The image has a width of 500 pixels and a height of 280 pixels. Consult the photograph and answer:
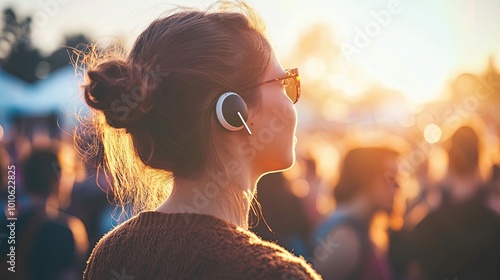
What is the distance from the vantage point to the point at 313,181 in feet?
18.9

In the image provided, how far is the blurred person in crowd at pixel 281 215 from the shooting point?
4012mm

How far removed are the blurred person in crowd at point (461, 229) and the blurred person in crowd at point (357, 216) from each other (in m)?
0.43

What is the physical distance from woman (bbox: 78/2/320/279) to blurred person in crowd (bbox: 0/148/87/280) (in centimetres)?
181

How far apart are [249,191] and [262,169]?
0.25 ft

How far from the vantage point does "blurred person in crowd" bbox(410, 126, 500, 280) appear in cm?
349

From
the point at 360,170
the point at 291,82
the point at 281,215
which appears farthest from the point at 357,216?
the point at 291,82

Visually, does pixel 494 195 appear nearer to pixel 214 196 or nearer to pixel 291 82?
pixel 291 82

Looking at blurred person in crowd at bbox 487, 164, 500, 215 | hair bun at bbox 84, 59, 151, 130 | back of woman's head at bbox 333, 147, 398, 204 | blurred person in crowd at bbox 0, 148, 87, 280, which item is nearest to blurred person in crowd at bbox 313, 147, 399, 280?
back of woman's head at bbox 333, 147, 398, 204

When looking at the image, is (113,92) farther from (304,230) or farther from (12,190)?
(304,230)

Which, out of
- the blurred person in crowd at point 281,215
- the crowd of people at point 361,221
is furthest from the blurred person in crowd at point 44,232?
the blurred person in crowd at point 281,215

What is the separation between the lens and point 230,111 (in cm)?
135

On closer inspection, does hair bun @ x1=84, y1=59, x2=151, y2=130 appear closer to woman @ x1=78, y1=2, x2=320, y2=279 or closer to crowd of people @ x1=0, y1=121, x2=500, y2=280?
woman @ x1=78, y1=2, x2=320, y2=279

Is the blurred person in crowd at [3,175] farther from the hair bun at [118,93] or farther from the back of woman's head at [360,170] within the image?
the hair bun at [118,93]

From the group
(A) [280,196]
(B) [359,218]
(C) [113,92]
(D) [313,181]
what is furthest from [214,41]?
(D) [313,181]
